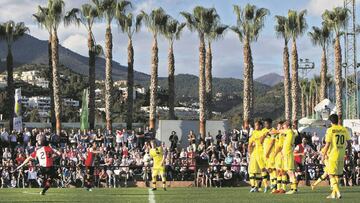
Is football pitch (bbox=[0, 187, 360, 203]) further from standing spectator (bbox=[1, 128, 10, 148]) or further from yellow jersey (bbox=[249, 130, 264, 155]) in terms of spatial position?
standing spectator (bbox=[1, 128, 10, 148])

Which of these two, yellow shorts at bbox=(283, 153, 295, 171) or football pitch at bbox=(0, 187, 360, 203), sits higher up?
yellow shorts at bbox=(283, 153, 295, 171)

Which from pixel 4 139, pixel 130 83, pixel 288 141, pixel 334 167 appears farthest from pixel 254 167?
pixel 130 83

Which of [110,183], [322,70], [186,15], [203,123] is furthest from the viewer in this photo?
[322,70]

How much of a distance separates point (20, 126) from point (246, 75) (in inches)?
628

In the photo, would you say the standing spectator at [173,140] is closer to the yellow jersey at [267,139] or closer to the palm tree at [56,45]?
the palm tree at [56,45]

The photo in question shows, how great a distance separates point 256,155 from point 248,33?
29301 mm

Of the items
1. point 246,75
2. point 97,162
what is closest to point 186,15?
point 246,75

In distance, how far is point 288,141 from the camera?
73.7 ft

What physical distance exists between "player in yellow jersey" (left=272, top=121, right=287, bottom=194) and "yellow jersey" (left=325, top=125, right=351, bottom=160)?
2905 millimetres

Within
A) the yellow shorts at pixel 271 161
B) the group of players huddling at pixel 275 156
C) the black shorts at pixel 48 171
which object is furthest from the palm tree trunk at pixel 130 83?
the yellow shorts at pixel 271 161

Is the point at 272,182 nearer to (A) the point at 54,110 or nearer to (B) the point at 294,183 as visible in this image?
(B) the point at 294,183

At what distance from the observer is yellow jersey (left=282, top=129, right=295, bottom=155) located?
73.4 ft

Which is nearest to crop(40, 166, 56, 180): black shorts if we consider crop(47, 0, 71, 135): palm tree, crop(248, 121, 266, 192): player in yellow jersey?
crop(248, 121, 266, 192): player in yellow jersey

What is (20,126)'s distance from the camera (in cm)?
4416
